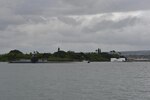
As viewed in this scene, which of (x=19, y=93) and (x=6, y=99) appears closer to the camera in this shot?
(x=6, y=99)

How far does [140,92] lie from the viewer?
72.5 m

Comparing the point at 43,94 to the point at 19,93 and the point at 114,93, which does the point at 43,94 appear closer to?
the point at 19,93

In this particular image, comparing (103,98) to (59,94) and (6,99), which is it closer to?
(59,94)

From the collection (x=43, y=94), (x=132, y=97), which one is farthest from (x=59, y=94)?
(x=132, y=97)

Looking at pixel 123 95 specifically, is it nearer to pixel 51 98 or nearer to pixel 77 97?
pixel 77 97

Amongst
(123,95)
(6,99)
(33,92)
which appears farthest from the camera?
(33,92)

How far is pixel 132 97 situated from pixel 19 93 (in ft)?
62.3

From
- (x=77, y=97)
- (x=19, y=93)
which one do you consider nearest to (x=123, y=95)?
(x=77, y=97)

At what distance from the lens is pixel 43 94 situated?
68.6m

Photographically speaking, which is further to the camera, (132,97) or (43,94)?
(43,94)

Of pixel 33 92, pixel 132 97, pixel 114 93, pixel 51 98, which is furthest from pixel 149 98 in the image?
pixel 33 92

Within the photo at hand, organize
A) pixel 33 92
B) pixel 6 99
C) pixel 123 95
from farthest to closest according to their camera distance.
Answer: pixel 33 92
pixel 123 95
pixel 6 99

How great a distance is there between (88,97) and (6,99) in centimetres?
1196

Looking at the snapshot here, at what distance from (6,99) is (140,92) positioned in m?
23.1
